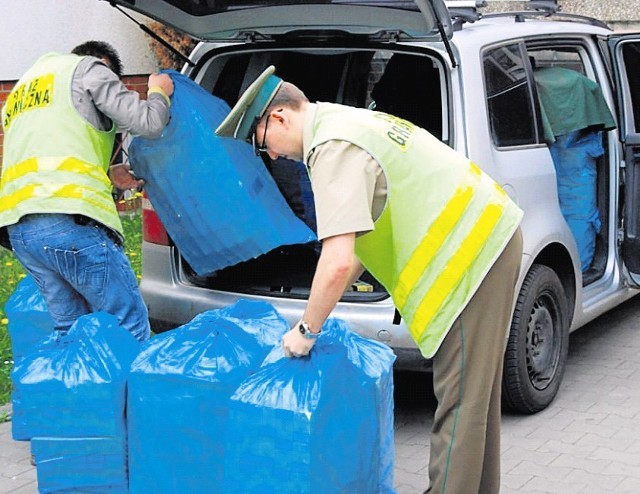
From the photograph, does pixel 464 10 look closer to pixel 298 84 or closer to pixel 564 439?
pixel 298 84

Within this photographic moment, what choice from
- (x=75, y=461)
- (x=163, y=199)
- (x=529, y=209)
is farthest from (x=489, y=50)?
(x=75, y=461)

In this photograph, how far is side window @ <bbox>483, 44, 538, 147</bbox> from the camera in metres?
4.85

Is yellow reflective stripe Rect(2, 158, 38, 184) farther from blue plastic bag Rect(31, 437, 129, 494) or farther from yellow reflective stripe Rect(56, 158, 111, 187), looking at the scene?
blue plastic bag Rect(31, 437, 129, 494)

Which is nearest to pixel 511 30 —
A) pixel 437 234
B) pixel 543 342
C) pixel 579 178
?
pixel 579 178

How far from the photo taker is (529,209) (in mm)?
4965

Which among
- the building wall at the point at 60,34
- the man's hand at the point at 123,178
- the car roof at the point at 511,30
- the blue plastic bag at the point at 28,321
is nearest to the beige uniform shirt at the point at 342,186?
the car roof at the point at 511,30

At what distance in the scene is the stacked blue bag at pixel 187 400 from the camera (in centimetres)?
365

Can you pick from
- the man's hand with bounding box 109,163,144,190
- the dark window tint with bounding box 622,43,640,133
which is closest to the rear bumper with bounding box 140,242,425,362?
the man's hand with bounding box 109,163,144,190

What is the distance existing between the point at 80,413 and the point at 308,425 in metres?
0.94

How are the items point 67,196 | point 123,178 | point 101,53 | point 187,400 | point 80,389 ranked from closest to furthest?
point 187,400
point 80,389
point 67,196
point 101,53
point 123,178

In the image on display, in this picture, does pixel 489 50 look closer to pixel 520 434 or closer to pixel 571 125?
pixel 571 125

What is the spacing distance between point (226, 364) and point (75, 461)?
0.69 metres

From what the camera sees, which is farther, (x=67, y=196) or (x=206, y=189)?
(x=206, y=189)

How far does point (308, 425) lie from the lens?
3316 mm
